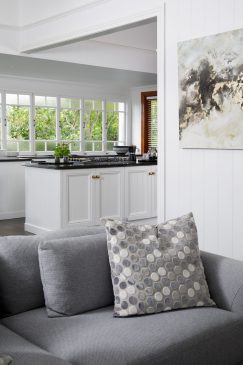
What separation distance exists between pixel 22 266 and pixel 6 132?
285 inches

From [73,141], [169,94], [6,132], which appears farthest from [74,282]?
[73,141]

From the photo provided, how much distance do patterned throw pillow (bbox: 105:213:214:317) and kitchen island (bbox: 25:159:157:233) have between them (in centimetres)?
391

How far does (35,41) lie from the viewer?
608 cm

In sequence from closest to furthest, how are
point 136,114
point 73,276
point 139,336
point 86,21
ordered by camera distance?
point 139,336, point 73,276, point 86,21, point 136,114

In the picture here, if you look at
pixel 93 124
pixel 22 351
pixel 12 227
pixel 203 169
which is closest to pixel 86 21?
pixel 203 169

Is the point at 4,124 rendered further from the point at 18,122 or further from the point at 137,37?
the point at 137,37

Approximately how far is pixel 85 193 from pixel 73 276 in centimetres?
430

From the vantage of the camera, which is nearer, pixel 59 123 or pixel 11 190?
pixel 11 190

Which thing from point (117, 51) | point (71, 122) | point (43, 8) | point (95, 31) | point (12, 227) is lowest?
point (12, 227)

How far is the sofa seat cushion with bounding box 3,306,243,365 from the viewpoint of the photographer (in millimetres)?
2039

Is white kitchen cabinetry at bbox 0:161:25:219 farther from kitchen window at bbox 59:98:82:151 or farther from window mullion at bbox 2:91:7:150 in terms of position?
kitchen window at bbox 59:98:82:151

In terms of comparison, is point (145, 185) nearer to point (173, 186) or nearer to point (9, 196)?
point (9, 196)

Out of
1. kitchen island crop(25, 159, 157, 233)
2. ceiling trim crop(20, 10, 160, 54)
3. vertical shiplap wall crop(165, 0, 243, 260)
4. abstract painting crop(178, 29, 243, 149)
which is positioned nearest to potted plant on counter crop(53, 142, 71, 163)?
kitchen island crop(25, 159, 157, 233)

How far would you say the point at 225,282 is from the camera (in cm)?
262
